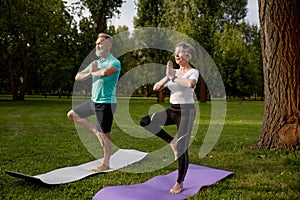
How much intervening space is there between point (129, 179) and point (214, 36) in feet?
79.2

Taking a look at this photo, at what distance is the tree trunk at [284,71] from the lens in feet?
19.3

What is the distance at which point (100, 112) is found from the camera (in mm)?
4801

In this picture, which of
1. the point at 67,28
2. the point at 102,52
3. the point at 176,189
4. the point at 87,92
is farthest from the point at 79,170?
the point at 67,28

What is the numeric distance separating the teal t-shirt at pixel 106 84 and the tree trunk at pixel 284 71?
304 centimetres

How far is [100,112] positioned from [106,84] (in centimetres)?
42

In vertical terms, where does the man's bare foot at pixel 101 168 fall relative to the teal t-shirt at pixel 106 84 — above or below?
below

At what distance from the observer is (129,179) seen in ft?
14.7

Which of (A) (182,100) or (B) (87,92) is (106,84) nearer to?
(A) (182,100)

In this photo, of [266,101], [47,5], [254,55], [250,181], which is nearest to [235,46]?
[254,55]

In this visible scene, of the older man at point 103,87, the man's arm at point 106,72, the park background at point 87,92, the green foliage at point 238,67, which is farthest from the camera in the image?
the green foliage at point 238,67

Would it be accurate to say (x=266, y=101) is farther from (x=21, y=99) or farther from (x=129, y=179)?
(x=21, y=99)

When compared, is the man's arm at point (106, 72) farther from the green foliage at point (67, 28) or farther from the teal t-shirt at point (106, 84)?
the green foliage at point (67, 28)

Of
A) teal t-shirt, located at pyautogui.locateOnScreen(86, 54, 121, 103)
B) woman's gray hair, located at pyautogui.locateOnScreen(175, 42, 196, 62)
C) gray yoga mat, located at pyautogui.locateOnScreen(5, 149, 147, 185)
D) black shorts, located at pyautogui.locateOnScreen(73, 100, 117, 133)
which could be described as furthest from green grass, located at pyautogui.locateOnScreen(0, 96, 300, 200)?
woman's gray hair, located at pyautogui.locateOnScreen(175, 42, 196, 62)

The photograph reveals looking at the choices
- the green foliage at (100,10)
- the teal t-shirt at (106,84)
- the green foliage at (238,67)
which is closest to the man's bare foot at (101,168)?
the teal t-shirt at (106,84)
